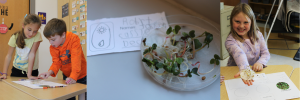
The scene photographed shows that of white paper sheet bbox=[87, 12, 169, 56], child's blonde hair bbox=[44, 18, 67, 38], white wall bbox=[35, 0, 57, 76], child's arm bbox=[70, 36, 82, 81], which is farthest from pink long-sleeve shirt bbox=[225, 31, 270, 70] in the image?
white wall bbox=[35, 0, 57, 76]

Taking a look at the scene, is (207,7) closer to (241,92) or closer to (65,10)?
(241,92)

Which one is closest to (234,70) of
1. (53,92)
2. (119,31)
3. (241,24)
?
(241,24)

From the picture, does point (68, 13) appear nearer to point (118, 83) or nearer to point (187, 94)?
point (118, 83)

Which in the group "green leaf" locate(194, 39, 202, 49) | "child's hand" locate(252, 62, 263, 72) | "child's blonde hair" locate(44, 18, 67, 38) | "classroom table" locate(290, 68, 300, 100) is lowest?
"classroom table" locate(290, 68, 300, 100)

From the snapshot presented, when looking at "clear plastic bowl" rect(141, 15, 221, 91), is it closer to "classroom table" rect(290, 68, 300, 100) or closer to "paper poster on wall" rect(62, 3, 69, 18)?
"classroom table" rect(290, 68, 300, 100)

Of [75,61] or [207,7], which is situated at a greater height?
[207,7]

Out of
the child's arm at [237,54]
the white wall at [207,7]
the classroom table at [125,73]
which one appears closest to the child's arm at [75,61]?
the classroom table at [125,73]
